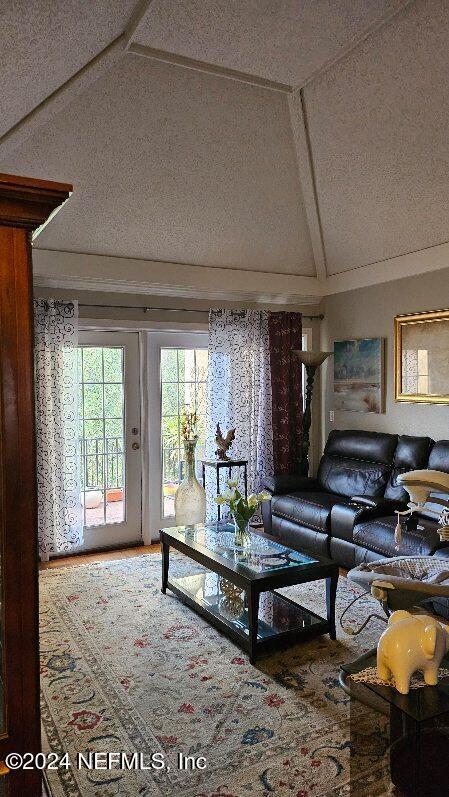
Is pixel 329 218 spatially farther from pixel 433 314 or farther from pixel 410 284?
pixel 433 314

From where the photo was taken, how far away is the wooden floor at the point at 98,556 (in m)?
4.66

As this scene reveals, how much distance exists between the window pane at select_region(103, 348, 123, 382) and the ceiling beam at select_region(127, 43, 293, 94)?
2413 millimetres

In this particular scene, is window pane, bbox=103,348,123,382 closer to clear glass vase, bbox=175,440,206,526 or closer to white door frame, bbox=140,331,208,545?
white door frame, bbox=140,331,208,545

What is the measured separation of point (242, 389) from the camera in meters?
5.60

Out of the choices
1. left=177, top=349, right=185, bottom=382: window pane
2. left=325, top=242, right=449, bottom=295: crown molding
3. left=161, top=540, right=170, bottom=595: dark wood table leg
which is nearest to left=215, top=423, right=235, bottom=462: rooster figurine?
left=177, top=349, right=185, bottom=382: window pane

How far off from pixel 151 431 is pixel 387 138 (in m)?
3.08

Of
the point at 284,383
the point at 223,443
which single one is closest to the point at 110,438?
the point at 223,443

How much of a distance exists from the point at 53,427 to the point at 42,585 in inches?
49.4

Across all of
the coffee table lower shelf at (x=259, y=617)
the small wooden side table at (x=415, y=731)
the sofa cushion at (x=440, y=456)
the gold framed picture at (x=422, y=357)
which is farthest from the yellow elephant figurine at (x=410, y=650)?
the gold framed picture at (x=422, y=357)

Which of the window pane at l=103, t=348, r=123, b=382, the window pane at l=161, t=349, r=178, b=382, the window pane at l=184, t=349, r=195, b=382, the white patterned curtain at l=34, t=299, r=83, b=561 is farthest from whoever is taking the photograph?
the window pane at l=184, t=349, r=195, b=382

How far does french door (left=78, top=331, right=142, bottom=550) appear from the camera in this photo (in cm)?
501

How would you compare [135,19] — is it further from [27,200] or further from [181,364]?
[181,364]

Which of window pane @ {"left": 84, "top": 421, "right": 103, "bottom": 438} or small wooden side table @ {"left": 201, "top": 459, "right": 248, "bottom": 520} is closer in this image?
window pane @ {"left": 84, "top": 421, "right": 103, "bottom": 438}

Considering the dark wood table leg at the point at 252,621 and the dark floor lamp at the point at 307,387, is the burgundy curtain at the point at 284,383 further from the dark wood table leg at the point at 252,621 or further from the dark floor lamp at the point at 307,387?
the dark wood table leg at the point at 252,621
